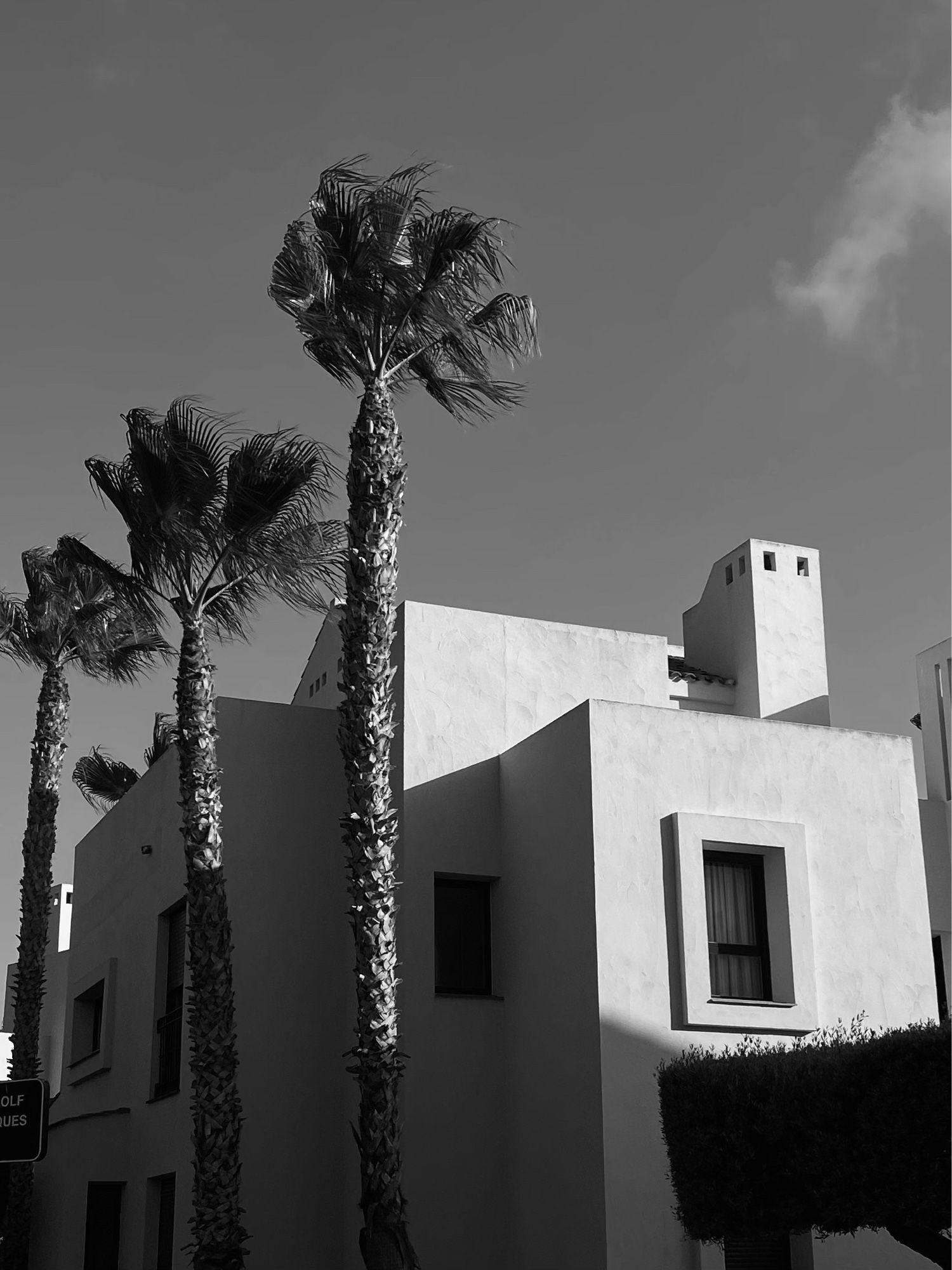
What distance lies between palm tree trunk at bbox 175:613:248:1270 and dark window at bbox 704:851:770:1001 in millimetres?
4755

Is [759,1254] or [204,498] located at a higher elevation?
[204,498]

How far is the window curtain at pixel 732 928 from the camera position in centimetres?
1371

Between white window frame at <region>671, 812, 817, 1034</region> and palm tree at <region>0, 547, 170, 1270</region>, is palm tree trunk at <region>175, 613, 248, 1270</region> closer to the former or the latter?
white window frame at <region>671, 812, 817, 1034</region>

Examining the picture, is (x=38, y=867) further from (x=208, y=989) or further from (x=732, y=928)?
(x=732, y=928)

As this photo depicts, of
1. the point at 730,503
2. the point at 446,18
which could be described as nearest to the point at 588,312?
→ the point at 446,18

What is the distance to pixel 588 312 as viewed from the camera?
16469mm

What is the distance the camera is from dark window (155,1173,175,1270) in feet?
50.7

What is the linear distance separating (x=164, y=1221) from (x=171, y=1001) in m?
2.44

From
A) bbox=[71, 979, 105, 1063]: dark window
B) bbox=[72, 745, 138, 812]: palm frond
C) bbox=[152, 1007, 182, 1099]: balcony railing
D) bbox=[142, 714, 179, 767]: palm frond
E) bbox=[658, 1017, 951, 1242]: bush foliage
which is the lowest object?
bbox=[658, 1017, 951, 1242]: bush foliage

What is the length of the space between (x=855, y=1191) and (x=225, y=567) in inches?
349

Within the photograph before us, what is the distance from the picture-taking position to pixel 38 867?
20891mm

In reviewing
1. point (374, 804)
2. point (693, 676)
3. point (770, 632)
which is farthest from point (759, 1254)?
point (770, 632)

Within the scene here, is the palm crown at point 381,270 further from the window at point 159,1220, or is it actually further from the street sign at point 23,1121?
the window at point 159,1220

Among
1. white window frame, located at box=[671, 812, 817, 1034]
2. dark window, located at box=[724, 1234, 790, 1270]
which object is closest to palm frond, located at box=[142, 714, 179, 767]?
white window frame, located at box=[671, 812, 817, 1034]
